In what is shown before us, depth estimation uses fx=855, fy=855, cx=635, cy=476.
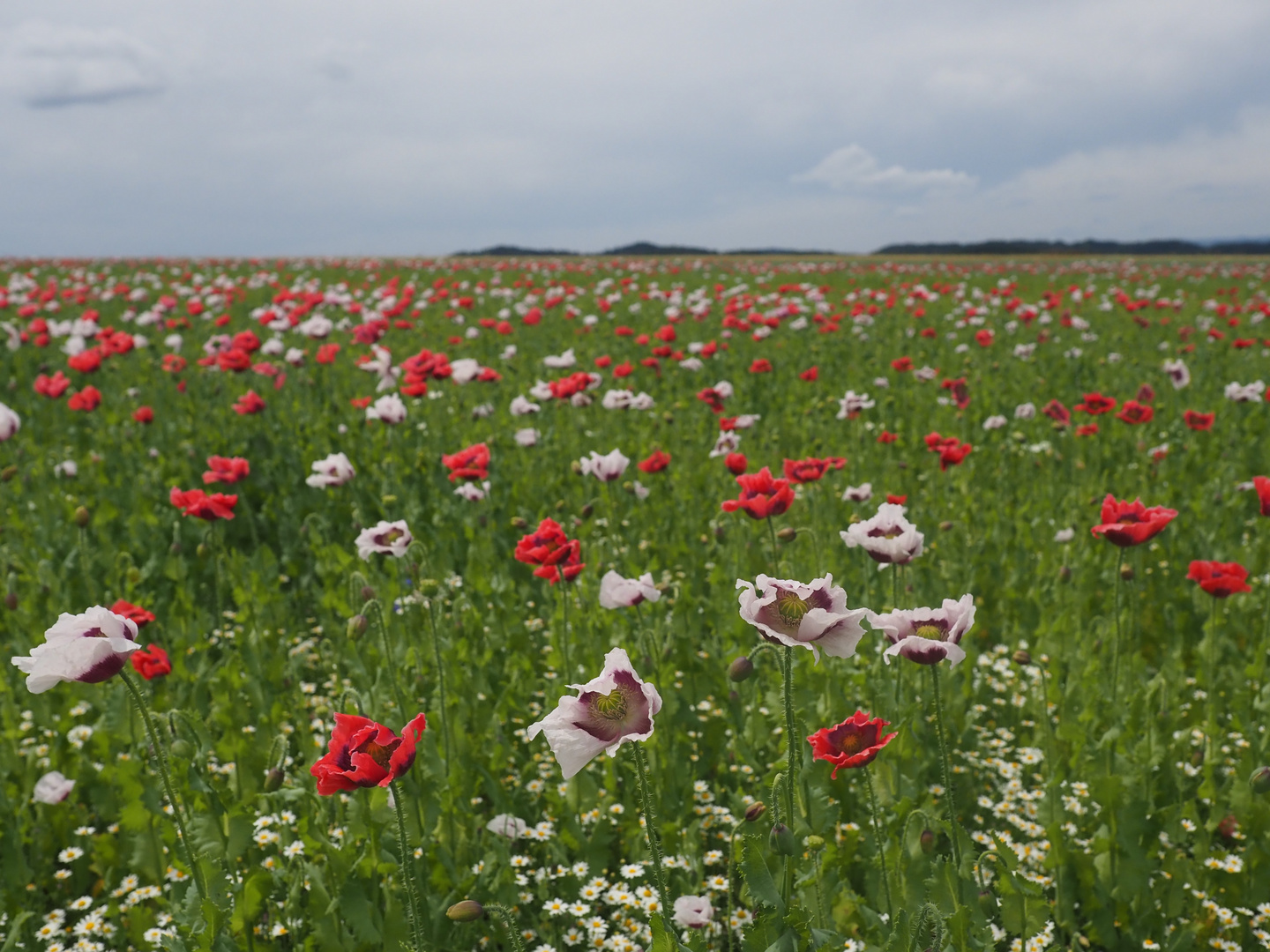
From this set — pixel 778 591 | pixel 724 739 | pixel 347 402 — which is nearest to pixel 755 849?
pixel 778 591

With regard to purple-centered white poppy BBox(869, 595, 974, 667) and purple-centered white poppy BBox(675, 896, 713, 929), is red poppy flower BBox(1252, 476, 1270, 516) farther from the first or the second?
purple-centered white poppy BBox(675, 896, 713, 929)

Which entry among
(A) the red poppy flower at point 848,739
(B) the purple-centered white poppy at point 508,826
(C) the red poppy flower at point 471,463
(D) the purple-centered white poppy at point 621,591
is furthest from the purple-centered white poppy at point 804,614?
(C) the red poppy flower at point 471,463

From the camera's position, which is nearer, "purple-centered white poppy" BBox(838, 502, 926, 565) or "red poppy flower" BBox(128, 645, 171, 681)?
"purple-centered white poppy" BBox(838, 502, 926, 565)

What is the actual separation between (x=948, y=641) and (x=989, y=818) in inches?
68.2

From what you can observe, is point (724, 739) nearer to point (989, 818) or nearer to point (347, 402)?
point (989, 818)

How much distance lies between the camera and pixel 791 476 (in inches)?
165

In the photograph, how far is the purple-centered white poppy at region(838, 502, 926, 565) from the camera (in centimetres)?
273

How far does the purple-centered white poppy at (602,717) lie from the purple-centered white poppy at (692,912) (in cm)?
105

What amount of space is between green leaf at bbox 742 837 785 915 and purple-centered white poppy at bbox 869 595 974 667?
1.74ft

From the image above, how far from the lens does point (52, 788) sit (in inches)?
121

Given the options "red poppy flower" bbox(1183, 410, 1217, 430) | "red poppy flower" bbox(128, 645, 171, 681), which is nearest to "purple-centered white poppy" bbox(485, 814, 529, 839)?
"red poppy flower" bbox(128, 645, 171, 681)

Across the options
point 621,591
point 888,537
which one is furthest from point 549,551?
point 888,537

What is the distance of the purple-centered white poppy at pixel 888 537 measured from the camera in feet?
8.97

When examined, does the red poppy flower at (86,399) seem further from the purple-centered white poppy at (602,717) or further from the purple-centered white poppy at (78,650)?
the purple-centered white poppy at (602,717)
